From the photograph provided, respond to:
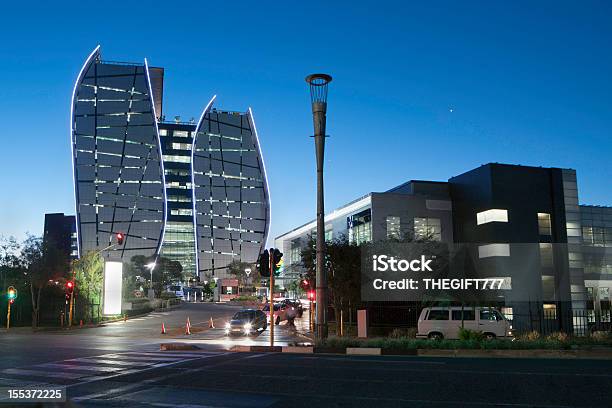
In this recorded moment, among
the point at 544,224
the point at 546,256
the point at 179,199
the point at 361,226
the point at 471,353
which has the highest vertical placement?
the point at 179,199

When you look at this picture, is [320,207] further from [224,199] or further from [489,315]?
[224,199]

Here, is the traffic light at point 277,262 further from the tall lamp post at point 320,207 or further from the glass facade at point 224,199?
the glass facade at point 224,199

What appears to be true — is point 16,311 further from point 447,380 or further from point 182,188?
point 182,188

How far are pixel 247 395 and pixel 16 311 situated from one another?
45039mm

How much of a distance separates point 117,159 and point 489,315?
519 feet

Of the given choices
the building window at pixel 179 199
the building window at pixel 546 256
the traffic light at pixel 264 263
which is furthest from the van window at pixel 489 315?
the building window at pixel 179 199

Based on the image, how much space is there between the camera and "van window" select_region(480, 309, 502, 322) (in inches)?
1020

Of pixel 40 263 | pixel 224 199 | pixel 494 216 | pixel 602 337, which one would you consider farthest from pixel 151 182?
pixel 602 337

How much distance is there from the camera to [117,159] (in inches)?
6688

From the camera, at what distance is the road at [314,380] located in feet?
33.4

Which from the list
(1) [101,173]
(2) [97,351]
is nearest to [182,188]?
(1) [101,173]

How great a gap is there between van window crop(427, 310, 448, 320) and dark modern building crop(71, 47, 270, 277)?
13537cm

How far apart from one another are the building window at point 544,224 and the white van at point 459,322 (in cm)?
3194

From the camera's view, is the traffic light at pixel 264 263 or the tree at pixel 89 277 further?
the tree at pixel 89 277
